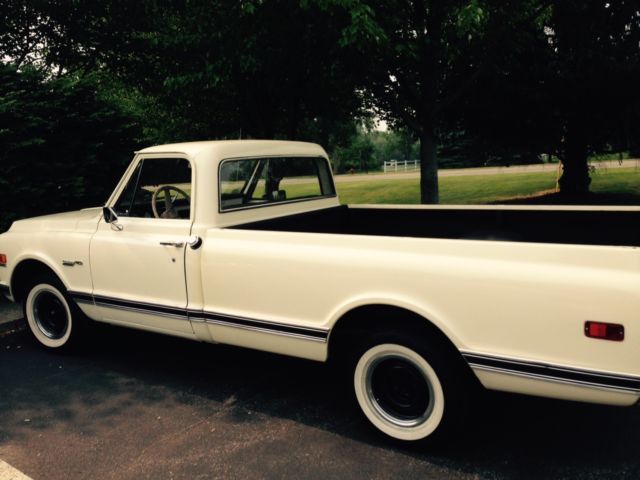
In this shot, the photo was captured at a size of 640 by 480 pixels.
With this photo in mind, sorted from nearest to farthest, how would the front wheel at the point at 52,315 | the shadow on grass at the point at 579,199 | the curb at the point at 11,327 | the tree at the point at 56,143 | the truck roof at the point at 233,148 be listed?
1. the truck roof at the point at 233,148
2. the front wheel at the point at 52,315
3. the curb at the point at 11,327
4. the tree at the point at 56,143
5. the shadow on grass at the point at 579,199

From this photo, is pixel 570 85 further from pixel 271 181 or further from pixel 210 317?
pixel 210 317

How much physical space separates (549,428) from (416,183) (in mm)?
19175

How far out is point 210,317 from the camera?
12.2 ft

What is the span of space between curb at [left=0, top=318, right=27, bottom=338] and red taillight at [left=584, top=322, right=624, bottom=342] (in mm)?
5077

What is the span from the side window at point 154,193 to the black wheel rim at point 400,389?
6.52 feet

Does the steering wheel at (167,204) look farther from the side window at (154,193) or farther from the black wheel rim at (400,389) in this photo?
the black wheel rim at (400,389)

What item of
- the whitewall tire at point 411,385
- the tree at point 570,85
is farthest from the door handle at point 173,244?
the tree at point 570,85

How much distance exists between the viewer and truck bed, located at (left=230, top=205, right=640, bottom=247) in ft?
12.7

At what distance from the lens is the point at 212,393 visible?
13.1ft

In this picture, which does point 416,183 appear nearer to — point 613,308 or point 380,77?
point 380,77

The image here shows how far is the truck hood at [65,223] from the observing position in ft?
14.6

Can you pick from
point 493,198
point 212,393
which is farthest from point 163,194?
point 493,198

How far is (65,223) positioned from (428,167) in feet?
25.5

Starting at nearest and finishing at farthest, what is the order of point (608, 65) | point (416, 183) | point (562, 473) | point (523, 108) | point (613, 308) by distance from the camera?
point (613, 308) < point (562, 473) < point (608, 65) < point (523, 108) < point (416, 183)
